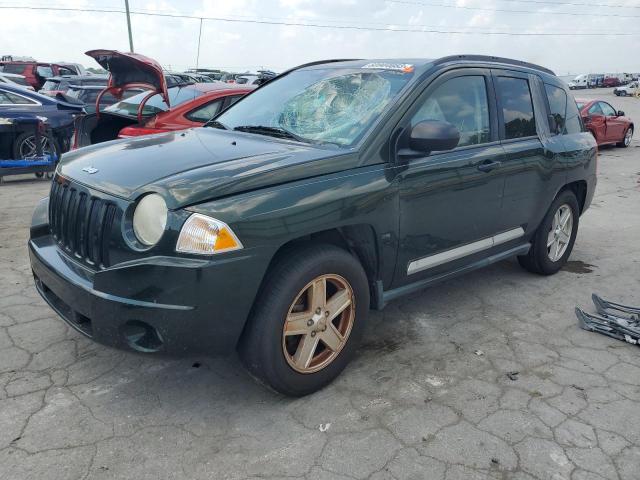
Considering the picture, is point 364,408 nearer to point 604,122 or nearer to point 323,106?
point 323,106

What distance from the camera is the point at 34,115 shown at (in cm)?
924

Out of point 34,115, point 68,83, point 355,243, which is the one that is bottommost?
point 34,115

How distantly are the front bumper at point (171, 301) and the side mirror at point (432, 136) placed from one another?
3.88 ft

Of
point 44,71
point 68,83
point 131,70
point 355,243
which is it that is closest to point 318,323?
point 355,243

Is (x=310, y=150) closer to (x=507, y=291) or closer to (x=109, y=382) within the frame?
(x=109, y=382)

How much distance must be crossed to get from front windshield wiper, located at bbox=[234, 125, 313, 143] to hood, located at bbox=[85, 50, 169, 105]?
3023 mm

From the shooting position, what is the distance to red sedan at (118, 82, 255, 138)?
6715 millimetres

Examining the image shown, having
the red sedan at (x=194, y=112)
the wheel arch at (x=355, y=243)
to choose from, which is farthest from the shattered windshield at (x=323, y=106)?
the red sedan at (x=194, y=112)

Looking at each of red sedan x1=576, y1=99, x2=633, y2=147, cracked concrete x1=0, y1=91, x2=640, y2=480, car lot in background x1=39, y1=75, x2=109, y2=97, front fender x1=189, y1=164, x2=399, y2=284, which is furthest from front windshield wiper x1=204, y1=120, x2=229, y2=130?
red sedan x1=576, y1=99, x2=633, y2=147

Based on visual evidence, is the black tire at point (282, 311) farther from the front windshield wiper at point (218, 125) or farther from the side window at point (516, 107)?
the side window at point (516, 107)

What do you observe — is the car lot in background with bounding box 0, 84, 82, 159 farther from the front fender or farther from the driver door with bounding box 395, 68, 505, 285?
the front fender

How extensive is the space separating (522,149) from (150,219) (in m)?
2.86

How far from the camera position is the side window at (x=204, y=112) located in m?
7.01

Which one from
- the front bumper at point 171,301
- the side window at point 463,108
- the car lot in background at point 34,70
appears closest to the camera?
the front bumper at point 171,301
